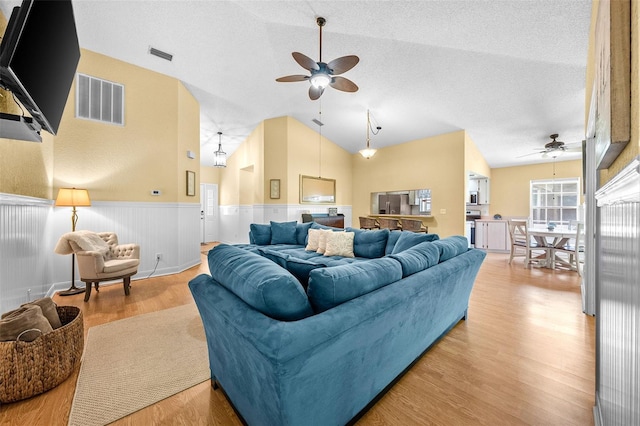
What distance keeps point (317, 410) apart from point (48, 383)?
1.80 meters

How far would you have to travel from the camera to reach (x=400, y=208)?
729 centimetres

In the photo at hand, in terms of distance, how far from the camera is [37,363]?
157cm

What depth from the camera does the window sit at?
6.80 meters

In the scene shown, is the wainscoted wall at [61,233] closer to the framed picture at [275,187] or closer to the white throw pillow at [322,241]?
the framed picture at [275,187]

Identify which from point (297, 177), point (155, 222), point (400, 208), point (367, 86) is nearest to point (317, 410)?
point (155, 222)

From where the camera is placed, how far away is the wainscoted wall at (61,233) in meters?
2.14

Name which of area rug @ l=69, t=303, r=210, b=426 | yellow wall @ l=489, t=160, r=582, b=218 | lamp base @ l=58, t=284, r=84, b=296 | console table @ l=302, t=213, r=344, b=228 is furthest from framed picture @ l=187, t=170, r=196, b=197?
yellow wall @ l=489, t=160, r=582, b=218

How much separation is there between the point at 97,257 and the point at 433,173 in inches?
265

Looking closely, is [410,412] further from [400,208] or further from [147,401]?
[400,208]

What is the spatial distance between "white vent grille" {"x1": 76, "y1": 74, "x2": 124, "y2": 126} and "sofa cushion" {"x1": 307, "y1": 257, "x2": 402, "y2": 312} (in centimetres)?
456

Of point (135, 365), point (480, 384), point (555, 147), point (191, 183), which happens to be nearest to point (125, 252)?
point (191, 183)

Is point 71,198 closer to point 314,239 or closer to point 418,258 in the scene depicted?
point 314,239

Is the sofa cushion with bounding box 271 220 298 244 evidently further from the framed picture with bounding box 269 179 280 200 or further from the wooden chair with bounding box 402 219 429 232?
the wooden chair with bounding box 402 219 429 232

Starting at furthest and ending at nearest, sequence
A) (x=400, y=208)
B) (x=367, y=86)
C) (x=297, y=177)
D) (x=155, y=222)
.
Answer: (x=400, y=208)
(x=297, y=177)
(x=367, y=86)
(x=155, y=222)
